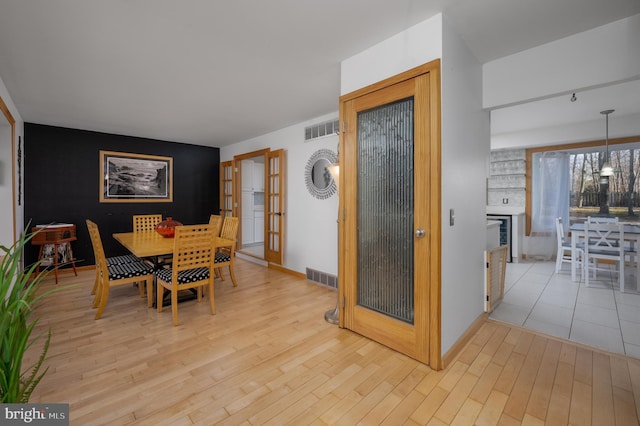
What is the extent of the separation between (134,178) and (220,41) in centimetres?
423

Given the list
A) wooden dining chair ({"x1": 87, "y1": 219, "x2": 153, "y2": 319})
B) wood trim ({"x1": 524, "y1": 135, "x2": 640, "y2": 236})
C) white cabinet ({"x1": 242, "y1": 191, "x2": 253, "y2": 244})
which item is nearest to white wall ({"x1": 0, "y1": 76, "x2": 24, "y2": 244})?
wooden dining chair ({"x1": 87, "y1": 219, "x2": 153, "y2": 319})

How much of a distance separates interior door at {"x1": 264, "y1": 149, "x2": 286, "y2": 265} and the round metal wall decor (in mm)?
628

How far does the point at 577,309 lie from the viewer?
9.94ft

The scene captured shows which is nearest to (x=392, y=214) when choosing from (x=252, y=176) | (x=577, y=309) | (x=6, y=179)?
→ (x=577, y=309)

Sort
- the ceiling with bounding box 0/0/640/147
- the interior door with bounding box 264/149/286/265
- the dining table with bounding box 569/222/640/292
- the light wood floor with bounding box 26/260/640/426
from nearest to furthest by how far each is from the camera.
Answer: the light wood floor with bounding box 26/260/640/426 → the ceiling with bounding box 0/0/640/147 → the dining table with bounding box 569/222/640/292 → the interior door with bounding box 264/149/286/265

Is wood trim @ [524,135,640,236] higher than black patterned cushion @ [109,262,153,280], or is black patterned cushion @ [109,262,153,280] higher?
wood trim @ [524,135,640,236]

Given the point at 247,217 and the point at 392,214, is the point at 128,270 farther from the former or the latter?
the point at 247,217

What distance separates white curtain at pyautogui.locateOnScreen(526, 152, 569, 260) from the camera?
5.27 meters

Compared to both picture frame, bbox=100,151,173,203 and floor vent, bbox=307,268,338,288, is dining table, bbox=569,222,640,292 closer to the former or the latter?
floor vent, bbox=307,268,338,288

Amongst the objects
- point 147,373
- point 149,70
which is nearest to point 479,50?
point 149,70

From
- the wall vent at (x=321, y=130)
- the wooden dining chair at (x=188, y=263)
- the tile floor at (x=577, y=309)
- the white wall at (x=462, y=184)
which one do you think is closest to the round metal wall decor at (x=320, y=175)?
the wall vent at (x=321, y=130)

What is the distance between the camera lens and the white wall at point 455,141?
2.03 m

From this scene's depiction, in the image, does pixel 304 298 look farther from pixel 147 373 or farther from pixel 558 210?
pixel 558 210

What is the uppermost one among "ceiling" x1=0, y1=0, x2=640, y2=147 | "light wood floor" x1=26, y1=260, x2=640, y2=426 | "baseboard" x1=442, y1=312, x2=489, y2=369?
"ceiling" x1=0, y1=0, x2=640, y2=147
